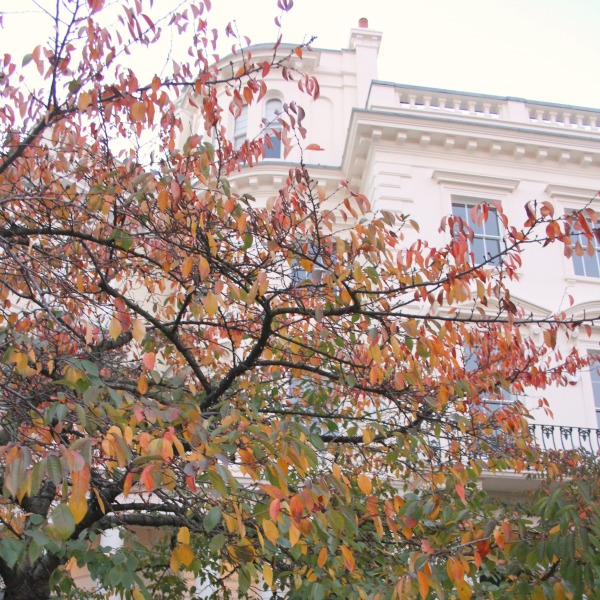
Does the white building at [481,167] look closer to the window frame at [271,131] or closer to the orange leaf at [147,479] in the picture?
the window frame at [271,131]

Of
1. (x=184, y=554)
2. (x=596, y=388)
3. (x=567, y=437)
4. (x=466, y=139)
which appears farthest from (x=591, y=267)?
(x=184, y=554)

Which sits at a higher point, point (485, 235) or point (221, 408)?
point (485, 235)

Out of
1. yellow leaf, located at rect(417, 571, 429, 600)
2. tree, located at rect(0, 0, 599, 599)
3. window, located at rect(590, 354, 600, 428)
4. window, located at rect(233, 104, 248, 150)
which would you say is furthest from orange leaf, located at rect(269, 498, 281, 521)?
window, located at rect(233, 104, 248, 150)

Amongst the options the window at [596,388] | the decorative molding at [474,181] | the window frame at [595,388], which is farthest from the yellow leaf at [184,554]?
the decorative molding at [474,181]

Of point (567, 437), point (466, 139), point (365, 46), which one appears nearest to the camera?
point (567, 437)

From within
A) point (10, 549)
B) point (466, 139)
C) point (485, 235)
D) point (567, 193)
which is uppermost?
point (466, 139)

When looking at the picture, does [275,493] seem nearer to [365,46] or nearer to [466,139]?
[466,139]

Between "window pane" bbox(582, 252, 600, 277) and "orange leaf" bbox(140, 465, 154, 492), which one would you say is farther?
"window pane" bbox(582, 252, 600, 277)

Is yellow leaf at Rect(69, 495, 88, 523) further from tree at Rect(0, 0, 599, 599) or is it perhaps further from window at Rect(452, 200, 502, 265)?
window at Rect(452, 200, 502, 265)

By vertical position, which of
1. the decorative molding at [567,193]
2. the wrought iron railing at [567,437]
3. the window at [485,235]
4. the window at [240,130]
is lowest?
the wrought iron railing at [567,437]

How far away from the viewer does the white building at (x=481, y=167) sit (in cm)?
1454

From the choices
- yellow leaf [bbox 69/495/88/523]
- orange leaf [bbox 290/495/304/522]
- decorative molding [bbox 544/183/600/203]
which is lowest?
yellow leaf [bbox 69/495/88/523]

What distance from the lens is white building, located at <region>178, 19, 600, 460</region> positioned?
14539 millimetres

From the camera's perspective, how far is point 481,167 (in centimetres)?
1562
